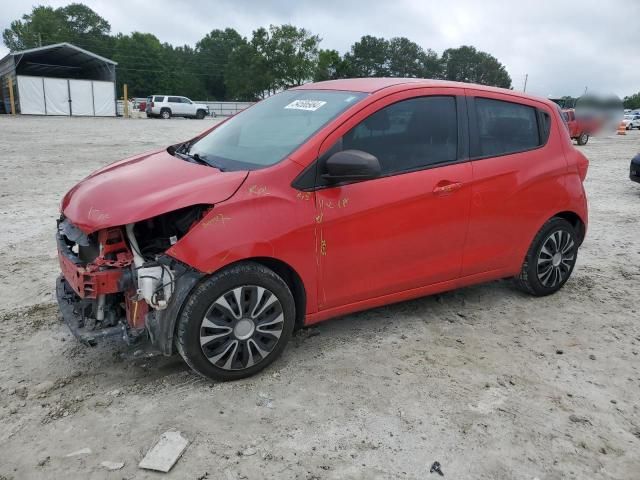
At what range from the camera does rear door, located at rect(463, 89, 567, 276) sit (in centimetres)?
408

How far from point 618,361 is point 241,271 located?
2702 millimetres

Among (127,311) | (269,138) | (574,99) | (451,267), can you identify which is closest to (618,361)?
(451,267)

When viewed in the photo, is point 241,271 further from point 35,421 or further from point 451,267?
point 451,267

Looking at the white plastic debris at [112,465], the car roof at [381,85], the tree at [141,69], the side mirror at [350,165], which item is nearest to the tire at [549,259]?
the car roof at [381,85]

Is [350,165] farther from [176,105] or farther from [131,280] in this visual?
[176,105]

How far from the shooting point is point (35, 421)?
2.90 meters

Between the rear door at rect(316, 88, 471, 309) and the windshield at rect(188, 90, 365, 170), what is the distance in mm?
221

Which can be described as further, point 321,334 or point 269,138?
point 321,334

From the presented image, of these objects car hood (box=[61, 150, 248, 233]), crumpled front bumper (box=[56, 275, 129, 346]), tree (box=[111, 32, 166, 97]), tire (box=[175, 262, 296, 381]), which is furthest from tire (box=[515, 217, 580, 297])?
tree (box=[111, 32, 166, 97])

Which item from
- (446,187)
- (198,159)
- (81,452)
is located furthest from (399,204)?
(81,452)

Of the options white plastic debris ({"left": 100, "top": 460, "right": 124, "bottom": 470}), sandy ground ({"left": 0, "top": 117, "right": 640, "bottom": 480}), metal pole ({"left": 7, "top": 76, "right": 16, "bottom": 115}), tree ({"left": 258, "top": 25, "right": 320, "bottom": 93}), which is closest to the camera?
white plastic debris ({"left": 100, "top": 460, "right": 124, "bottom": 470})

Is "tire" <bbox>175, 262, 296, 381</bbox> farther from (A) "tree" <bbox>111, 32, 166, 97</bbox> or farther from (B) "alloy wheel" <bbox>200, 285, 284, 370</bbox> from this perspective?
(A) "tree" <bbox>111, 32, 166, 97</bbox>

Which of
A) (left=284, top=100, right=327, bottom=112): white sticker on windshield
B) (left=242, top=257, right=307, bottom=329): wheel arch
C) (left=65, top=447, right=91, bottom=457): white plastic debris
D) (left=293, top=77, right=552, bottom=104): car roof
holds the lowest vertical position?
(left=65, top=447, right=91, bottom=457): white plastic debris

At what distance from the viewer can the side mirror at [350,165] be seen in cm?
323
